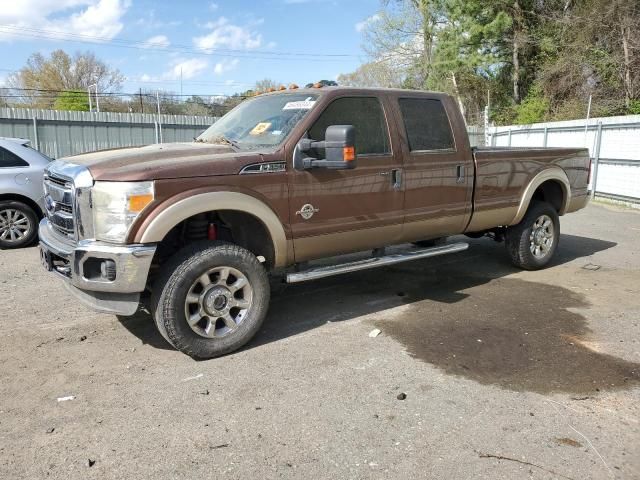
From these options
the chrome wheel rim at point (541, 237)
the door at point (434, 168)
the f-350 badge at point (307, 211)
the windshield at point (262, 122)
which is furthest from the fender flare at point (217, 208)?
the chrome wheel rim at point (541, 237)

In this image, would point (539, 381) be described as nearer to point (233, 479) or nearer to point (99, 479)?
point (233, 479)

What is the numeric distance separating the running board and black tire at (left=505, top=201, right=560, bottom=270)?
1139mm

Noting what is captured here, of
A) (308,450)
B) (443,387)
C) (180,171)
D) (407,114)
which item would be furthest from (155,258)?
(407,114)

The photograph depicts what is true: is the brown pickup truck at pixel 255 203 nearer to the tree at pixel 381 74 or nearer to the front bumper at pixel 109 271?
the front bumper at pixel 109 271

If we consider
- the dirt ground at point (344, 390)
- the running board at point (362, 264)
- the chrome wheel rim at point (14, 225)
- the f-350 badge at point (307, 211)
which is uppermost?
the f-350 badge at point (307, 211)

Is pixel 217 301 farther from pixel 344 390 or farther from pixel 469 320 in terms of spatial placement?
pixel 469 320

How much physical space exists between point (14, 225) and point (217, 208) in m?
5.55

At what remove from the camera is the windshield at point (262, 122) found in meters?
4.63

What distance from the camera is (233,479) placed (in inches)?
108

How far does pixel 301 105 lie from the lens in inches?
188

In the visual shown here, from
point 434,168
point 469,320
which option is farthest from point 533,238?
point 469,320

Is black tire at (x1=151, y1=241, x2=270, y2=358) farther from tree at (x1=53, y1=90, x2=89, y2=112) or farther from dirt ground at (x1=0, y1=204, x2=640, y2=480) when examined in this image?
tree at (x1=53, y1=90, x2=89, y2=112)

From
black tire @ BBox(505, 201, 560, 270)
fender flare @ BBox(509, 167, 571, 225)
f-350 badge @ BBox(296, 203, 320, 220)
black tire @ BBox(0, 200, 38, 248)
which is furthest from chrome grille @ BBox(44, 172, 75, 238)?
black tire @ BBox(505, 201, 560, 270)

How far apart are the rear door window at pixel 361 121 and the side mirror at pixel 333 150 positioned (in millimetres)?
259
